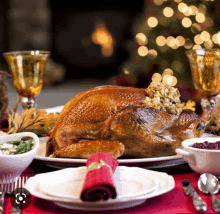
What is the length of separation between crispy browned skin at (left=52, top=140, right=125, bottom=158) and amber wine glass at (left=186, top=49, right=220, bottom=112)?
62cm

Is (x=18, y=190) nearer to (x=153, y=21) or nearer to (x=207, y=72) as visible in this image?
(x=207, y=72)

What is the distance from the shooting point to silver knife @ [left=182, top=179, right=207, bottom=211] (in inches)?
39.1

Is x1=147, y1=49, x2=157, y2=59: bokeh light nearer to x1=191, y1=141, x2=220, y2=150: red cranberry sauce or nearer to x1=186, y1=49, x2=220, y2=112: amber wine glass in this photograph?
x1=186, y1=49, x2=220, y2=112: amber wine glass

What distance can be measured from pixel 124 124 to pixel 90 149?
0.14 metres

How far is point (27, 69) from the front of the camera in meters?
2.00

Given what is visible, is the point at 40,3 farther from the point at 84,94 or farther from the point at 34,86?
the point at 84,94

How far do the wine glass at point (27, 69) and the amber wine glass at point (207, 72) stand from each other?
2.18ft

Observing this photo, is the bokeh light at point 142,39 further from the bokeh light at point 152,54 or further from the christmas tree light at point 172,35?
the bokeh light at point 152,54

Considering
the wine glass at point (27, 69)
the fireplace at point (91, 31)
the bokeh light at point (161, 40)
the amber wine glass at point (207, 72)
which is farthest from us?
the fireplace at point (91, 31)

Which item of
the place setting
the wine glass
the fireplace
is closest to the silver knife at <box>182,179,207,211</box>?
the place setting

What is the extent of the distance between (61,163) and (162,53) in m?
3.42

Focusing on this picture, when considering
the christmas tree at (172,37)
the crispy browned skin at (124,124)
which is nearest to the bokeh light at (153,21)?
the christmas tree at (172,37)

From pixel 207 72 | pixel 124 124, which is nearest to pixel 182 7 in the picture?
pixel 207 72

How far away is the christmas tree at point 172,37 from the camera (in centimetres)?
439
